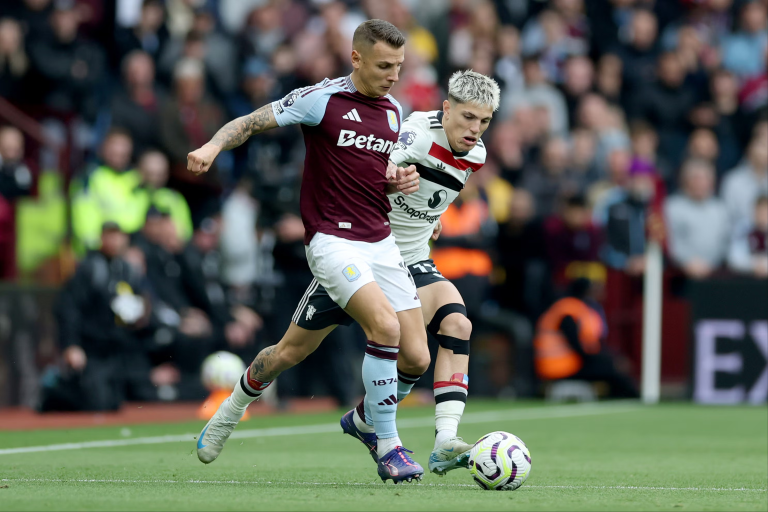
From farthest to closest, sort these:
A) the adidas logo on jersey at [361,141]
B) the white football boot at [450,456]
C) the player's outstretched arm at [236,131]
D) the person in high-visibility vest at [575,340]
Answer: the person in high-visibility vest at [575,340], the adidas logo on jersey at [361,141], the white football boot at [450,456], the player's outstretched arm at [236,131]

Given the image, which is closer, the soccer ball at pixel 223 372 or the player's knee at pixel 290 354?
the player's knee at pixel 290 354

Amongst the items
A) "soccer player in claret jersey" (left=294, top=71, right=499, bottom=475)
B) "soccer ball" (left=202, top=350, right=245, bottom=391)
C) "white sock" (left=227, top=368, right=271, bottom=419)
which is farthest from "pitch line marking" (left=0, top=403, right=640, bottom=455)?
"soccer player in claret jersey" (left=294, top=71, right=499, bottom=475)

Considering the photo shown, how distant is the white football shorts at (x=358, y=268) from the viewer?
6.70 m

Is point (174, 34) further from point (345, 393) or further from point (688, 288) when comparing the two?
point (688, 288)

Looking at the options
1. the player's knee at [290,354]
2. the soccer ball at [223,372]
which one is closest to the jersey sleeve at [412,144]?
the player's knee at [290,354]

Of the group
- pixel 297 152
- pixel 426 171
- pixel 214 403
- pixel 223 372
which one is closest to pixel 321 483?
pixel 426 171

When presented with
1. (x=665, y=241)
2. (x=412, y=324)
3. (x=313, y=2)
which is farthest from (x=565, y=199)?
(x=412, y=324)

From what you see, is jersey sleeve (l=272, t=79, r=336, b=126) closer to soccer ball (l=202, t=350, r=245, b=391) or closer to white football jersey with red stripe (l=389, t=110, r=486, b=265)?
white football jersey with red stripe (l=389, t=110, r=486, b=265)

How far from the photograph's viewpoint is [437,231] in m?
7.89

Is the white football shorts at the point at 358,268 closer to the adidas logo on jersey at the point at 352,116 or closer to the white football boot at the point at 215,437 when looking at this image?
the adidas logo on jersey at the point at 352,116

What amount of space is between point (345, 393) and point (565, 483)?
6.33 meters

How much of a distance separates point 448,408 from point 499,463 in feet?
2.65

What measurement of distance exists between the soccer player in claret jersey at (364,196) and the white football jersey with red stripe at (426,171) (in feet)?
1.12

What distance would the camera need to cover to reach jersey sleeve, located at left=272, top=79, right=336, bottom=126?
22.3ft
